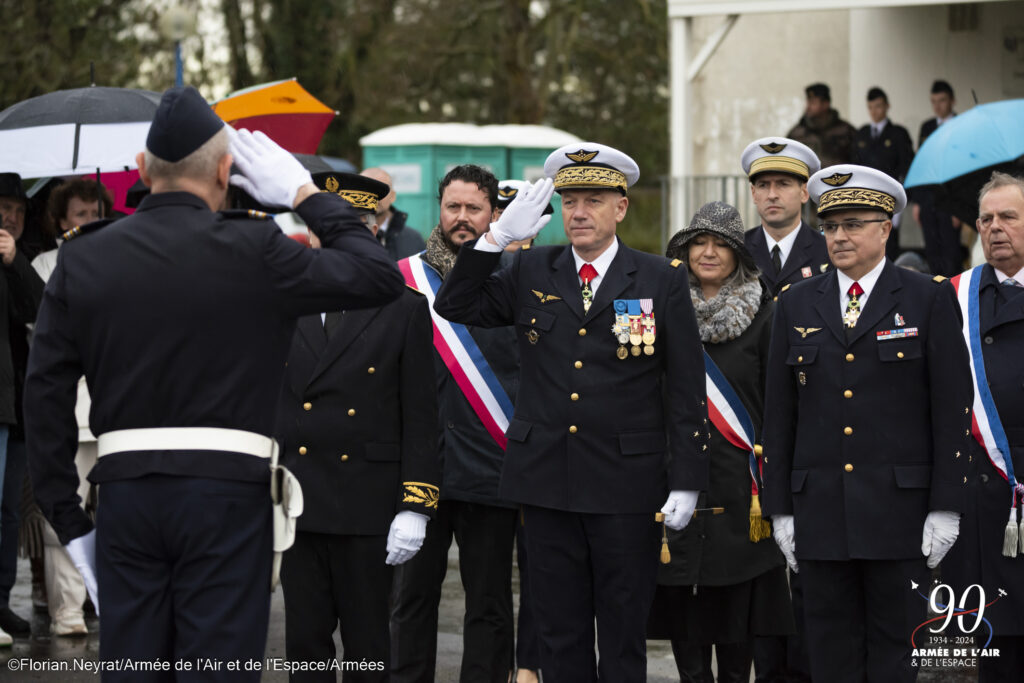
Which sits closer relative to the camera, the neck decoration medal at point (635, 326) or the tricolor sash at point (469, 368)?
the neck decoration medal at point (635, 326)

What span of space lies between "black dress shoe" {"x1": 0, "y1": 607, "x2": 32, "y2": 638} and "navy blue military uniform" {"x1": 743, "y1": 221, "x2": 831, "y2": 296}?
13.2 ft

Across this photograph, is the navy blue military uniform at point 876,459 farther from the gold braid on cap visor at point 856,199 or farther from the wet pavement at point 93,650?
the wet pavement at point 93,650

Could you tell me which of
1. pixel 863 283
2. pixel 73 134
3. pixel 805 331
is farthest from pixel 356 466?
pixel 73 134

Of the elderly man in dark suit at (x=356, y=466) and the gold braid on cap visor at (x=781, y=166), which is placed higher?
the gold braid on cap visor at (x=781, y=166)

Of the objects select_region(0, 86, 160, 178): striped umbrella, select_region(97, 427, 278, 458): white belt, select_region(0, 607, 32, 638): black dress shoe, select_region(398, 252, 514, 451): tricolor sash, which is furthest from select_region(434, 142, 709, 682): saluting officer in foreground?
select_region(0, 607, 32, 638): black dress shoe

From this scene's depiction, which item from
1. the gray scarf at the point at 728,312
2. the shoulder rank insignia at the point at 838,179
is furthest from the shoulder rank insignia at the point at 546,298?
the shoulder rank insignia at the point at 838,179

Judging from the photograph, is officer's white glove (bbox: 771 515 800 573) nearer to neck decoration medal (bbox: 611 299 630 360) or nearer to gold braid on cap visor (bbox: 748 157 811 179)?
neck decoration medal (bbox: 611 299 630 360)

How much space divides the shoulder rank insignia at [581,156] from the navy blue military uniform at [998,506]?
1.70 metres

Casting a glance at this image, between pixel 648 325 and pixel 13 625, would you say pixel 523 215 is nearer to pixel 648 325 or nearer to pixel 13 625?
pixel 648 325

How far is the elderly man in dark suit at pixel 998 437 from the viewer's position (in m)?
5.34

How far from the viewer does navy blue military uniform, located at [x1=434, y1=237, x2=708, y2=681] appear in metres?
4.78

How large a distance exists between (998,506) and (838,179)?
55.6 inches

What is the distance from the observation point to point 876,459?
15.8 feet

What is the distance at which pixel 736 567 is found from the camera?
5645mm
